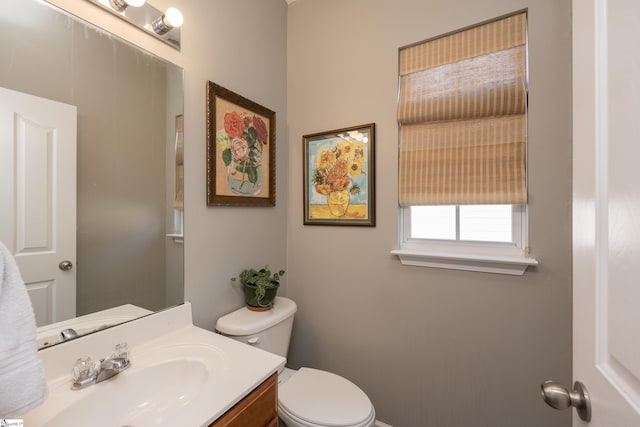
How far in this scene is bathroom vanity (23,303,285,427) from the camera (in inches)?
26.7

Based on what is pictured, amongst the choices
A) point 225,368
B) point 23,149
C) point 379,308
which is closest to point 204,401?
point 225,368

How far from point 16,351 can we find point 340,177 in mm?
1401

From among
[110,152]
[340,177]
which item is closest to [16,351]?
[110,152]

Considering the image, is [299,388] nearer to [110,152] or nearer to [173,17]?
[110,152]

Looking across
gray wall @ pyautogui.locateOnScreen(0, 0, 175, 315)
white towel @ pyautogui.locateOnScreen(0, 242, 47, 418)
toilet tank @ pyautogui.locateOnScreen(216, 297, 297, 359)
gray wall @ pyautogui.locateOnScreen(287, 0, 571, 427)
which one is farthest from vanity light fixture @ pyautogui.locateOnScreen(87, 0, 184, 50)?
toilet tank @ pyautogui.locateOnScreen(216, 297, 297, 359)

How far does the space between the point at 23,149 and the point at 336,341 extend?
1628mm

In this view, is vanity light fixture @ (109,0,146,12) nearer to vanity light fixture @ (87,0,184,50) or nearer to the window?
vanity light fixture @ (87,0,184,50)

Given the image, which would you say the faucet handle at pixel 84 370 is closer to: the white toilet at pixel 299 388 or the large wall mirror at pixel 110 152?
the large wall mirror at pixel 110 152

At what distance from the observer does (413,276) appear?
4.59 ft

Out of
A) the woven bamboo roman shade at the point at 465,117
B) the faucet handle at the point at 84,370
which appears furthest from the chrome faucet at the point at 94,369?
the woven bamboo roman shade at the point at 465,117

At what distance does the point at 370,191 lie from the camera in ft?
4.94

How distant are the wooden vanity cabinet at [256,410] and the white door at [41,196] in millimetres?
619

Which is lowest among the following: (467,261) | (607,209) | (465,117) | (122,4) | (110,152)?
(467,261)

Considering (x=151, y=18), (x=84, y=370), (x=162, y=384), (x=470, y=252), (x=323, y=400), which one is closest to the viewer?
(x=84, y=370)
